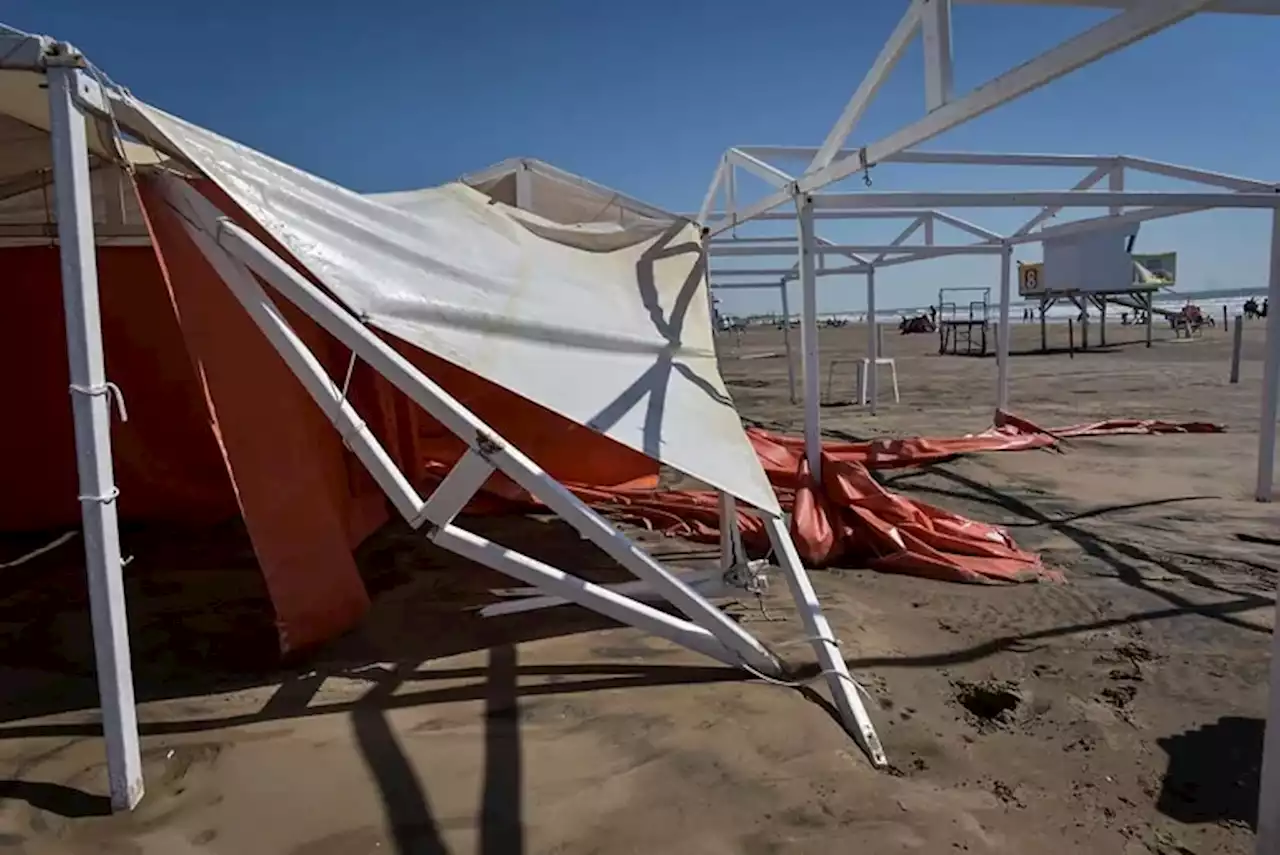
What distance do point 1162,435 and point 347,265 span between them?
31.5 ft

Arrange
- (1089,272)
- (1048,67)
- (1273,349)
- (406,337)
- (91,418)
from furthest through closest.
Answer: (1089,272), (1273,349), (406,337), (1048,67), (91,418)

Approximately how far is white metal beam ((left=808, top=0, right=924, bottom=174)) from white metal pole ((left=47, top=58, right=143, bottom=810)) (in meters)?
2.95

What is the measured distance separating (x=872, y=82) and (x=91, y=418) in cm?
345

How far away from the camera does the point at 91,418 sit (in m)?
2.51

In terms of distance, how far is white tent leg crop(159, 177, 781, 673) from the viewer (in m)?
2.88

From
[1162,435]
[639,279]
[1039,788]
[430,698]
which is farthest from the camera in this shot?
[1162,435]

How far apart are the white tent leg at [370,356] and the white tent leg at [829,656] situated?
777 millimetres

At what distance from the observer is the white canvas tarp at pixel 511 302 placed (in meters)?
3.09

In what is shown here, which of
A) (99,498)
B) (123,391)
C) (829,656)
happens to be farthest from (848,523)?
(123,391)

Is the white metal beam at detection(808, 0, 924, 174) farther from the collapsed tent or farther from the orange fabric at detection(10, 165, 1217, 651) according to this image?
the orange fabric at detection(10, 165, 1217, 651)

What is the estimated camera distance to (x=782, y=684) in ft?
11.1

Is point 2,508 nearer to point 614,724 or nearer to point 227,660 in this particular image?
point 227,660

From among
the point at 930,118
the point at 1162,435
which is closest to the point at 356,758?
the point at 930,118

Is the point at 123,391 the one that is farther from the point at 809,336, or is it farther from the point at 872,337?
the point at 872,337
